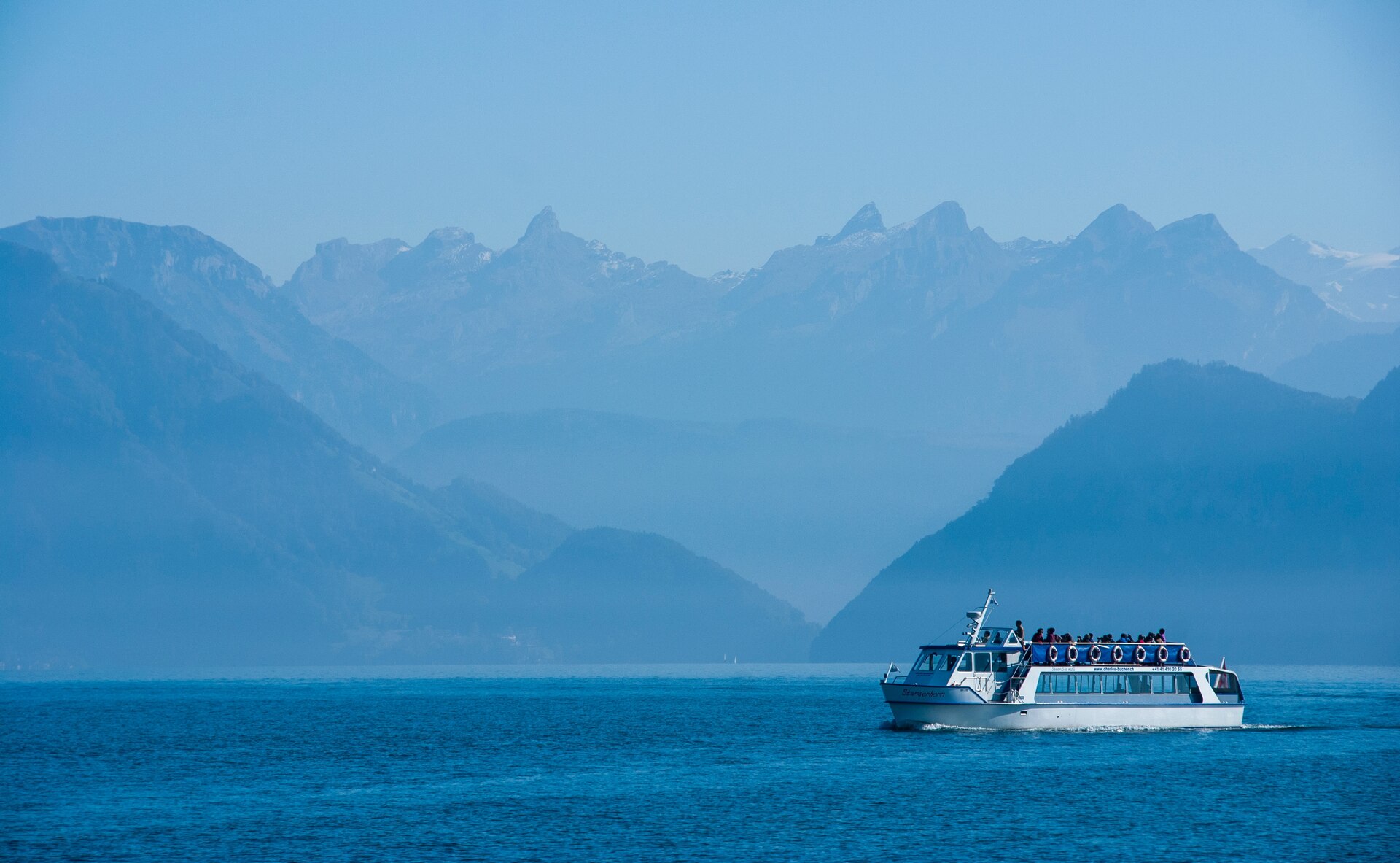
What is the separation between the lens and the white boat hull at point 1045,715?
127 metres

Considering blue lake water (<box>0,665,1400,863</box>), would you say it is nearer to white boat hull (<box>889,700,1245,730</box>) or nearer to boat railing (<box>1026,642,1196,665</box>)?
white boat hull (<box>889,700,1245,730</box>)

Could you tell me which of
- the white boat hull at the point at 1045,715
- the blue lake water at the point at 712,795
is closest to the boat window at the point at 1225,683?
the white boat hull at the point at 1045,715

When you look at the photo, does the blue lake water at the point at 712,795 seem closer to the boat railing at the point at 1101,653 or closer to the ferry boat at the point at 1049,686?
the ferry boat at the point at 1049,686

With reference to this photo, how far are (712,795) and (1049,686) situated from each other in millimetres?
35863

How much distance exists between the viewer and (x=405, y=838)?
85.6 metres

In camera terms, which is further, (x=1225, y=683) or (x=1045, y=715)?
(x=1225, y=683)

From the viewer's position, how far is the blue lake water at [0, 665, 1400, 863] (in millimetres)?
83562

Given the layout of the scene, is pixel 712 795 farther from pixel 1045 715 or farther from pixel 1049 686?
pixel 1049 686

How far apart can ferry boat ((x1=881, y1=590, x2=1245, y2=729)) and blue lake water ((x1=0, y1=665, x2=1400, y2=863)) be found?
1.85 meters

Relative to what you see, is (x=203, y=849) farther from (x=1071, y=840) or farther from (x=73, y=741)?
(x=73, y=741)

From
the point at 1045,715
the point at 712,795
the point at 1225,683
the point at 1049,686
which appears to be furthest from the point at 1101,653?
the point at 712,795

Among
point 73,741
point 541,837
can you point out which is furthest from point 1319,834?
point 73,741

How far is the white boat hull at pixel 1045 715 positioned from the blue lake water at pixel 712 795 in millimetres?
1365

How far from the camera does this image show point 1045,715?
419ft
